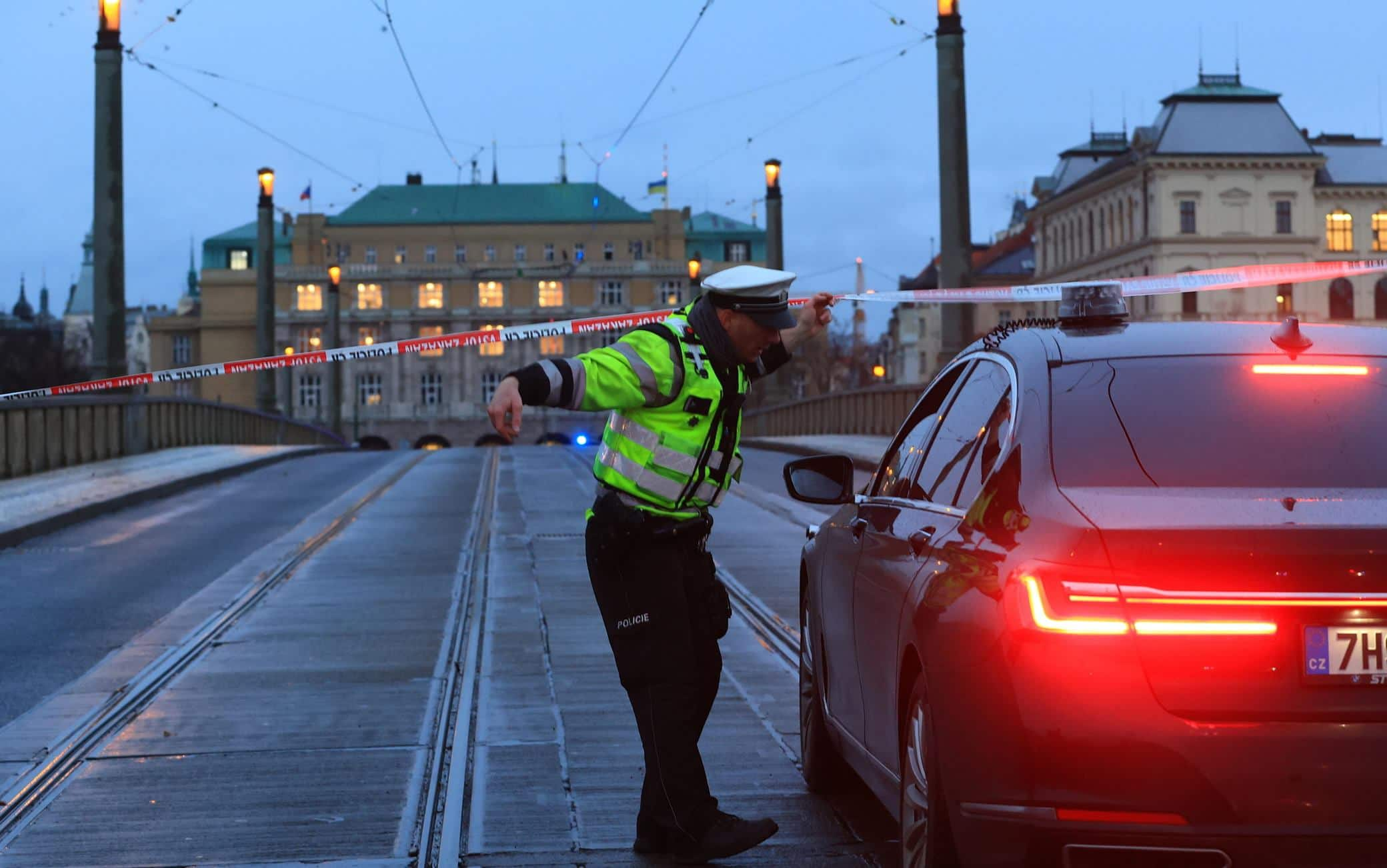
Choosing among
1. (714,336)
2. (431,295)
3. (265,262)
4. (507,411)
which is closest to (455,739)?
(714,336)

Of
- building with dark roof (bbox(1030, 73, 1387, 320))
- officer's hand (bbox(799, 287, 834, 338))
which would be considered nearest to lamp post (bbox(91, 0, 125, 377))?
officer's hand (bbox(799, 287, 834, 338))

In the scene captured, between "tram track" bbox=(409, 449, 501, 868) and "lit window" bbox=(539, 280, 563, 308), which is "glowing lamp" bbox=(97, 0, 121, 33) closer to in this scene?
"tram track" bbox=(409, 449, 501, 868)

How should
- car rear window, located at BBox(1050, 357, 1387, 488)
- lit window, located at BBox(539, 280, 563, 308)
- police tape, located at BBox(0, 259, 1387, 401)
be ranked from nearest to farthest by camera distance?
car rear window, located at BBox(1050, 357, 1387, 488) < police tape, located at BBox(0, 259, 1387, 401) < lit window, located at BBox(539, 280, 563, 308)

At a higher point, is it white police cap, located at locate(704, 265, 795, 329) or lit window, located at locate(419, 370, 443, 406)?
lit window, located at locate(419, 370, 443, 406)

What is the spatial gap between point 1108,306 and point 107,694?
5628 mm

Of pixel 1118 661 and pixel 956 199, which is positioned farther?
pixel 956 199

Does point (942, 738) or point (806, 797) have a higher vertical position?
point (942, 738)

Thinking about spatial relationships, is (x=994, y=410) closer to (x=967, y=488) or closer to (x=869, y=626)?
(x=967, y=488)

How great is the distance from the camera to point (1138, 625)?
3920 mm

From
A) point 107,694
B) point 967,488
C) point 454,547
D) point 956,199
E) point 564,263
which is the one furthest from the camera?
point 564,263

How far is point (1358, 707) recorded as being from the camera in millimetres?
3883

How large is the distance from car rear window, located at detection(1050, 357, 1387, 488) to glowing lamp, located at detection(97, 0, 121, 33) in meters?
25.6

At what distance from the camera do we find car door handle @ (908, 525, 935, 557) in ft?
15.9

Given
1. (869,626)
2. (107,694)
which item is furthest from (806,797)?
(107,694)
